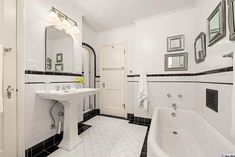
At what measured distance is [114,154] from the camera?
66.0 inches

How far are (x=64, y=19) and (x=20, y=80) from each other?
4.08 feet

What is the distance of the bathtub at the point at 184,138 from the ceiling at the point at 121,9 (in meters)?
2.07

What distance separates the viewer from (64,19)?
2.04m

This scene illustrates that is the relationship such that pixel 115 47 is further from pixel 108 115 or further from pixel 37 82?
pixel 37 82

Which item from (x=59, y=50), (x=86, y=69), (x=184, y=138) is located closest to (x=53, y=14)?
(x=59, y=50)

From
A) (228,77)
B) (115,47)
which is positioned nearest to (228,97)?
(228,77)

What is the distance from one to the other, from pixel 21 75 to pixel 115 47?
2334 millimetres

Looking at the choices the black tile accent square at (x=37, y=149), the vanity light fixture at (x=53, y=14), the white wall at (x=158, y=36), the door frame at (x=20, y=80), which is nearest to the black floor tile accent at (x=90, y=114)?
the black tile accent square at (x=37, y=149)

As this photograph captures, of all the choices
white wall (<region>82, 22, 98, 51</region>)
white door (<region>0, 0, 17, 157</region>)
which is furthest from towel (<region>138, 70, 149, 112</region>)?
white door (<region>0, 0, 17, 157</region>)

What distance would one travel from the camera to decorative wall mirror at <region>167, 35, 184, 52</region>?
2.46m

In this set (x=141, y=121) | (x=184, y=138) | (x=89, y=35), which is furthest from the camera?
(x=89, y=35)

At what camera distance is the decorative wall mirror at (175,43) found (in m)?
2.46

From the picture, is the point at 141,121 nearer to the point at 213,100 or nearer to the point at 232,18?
the point at 213,100

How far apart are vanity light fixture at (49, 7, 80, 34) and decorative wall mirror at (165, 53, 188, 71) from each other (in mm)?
2017
